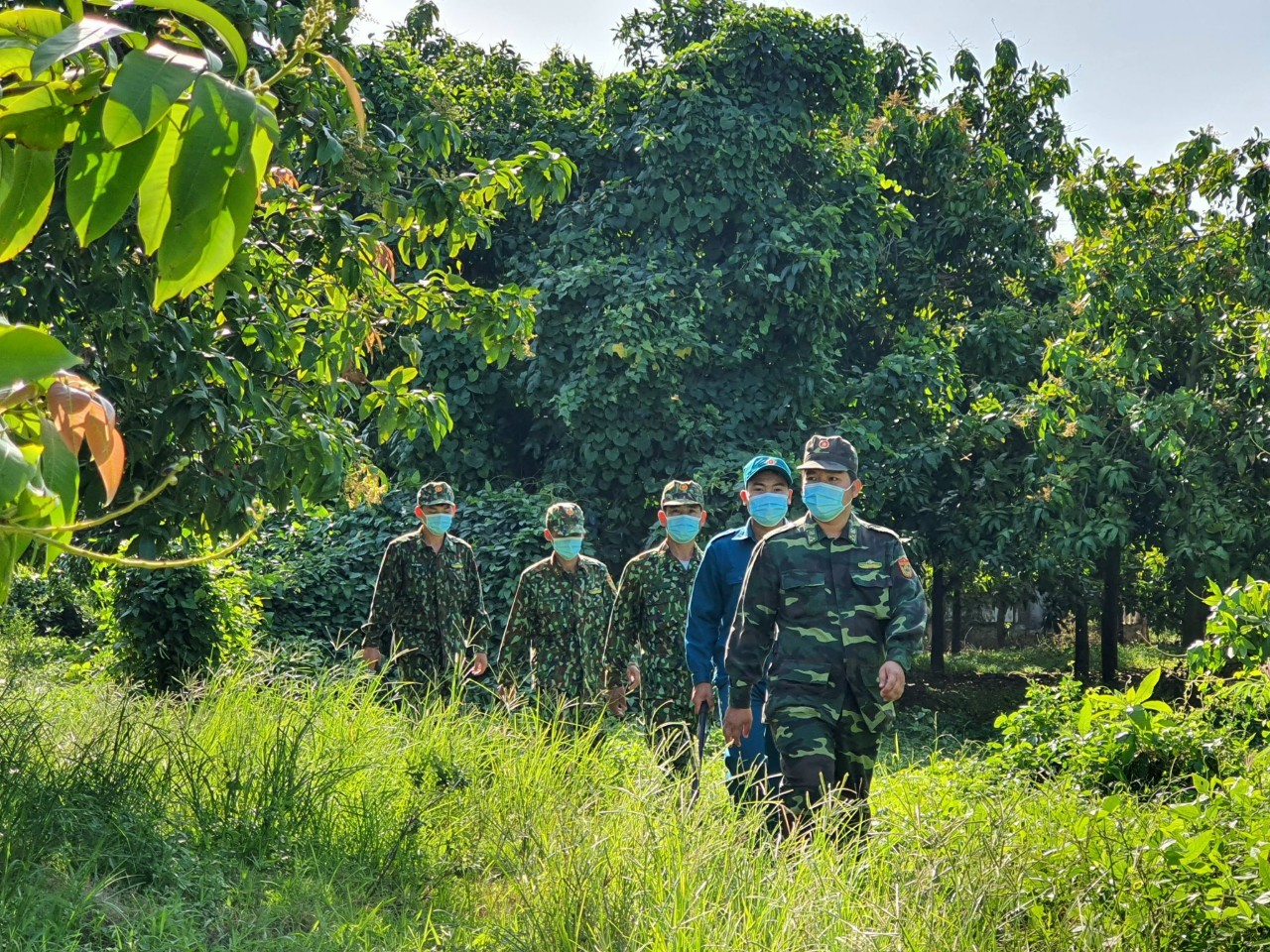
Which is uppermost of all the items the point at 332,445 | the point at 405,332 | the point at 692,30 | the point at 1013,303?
the point at 692,30

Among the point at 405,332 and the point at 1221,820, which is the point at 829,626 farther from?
the point at 405,332

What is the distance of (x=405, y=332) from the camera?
6672 mm

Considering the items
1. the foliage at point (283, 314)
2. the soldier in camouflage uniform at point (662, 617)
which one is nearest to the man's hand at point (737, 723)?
the soldier in camouflage uniform at point (662, 617)

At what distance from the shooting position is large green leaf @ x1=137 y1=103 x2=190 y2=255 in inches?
39.4

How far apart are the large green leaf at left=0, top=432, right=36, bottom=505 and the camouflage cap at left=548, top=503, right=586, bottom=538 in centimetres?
675

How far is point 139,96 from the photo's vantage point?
0.92 meters

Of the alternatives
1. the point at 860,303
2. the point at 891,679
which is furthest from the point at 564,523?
the point at 860,303

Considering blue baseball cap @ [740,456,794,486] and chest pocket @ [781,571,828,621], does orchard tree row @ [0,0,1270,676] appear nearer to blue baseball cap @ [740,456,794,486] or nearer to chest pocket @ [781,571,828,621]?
blue baseball cap @ [740,456,794,486]

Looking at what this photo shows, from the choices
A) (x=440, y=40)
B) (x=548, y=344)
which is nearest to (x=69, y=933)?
(x=548, y=344)

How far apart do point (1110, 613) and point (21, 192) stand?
1560 centimetres

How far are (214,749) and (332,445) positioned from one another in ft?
4.85

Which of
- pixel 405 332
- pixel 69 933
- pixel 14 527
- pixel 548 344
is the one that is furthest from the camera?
pixel 548 344

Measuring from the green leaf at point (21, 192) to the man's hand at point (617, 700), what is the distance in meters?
6.41

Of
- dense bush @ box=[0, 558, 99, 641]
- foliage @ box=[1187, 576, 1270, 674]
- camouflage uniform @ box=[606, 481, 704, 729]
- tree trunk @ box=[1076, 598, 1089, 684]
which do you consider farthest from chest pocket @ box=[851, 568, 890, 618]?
tree trunk @ box=[1076, 598, 1089, 684]
